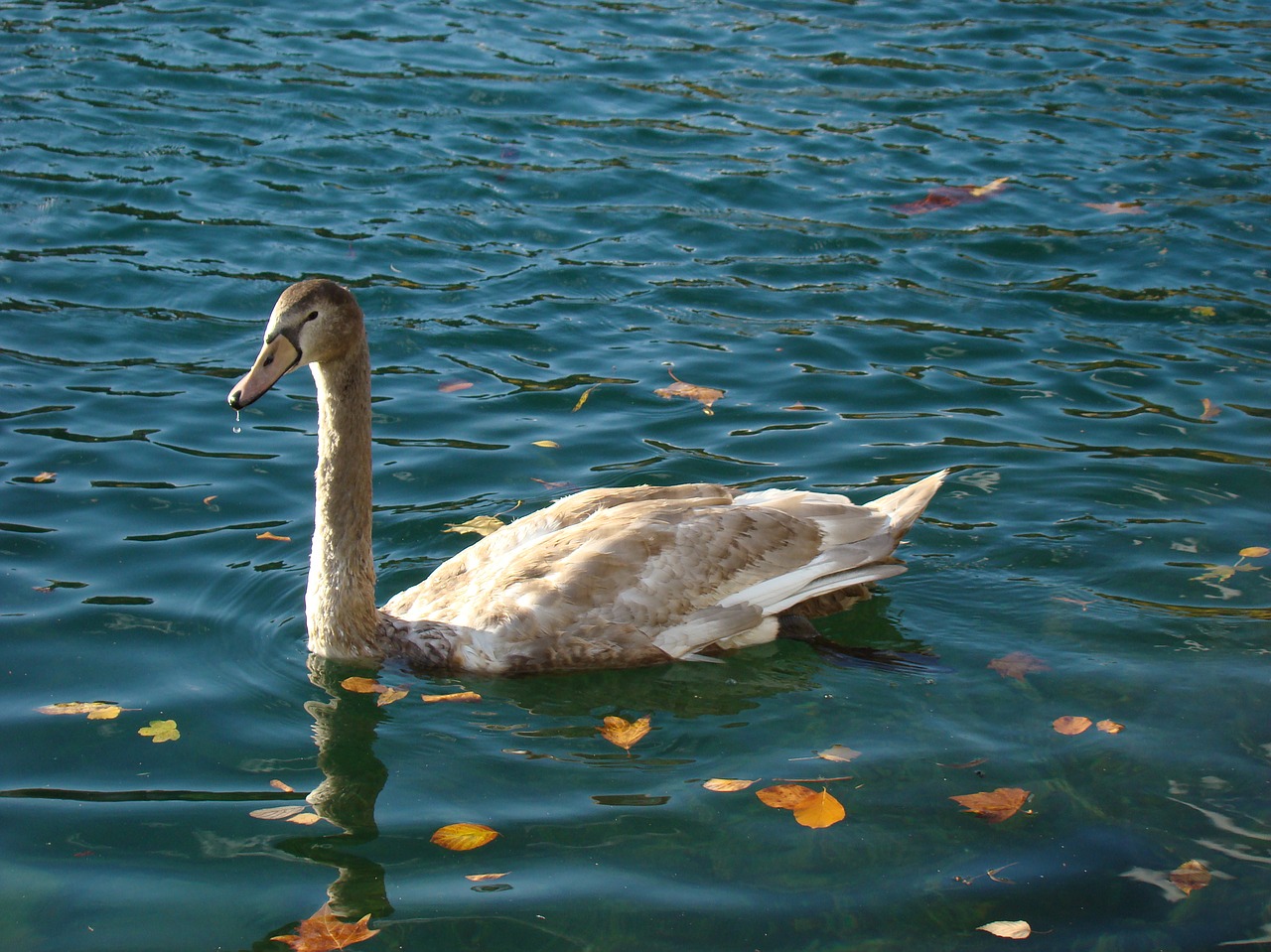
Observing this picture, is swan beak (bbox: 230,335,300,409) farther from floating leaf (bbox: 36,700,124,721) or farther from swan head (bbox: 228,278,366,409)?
floating leaf (bbox: 36,700,124,721)

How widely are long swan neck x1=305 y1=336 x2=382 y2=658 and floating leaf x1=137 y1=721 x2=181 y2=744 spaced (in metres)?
0.74

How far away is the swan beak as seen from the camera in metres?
5.70

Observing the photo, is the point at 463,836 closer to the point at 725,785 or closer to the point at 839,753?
the point at 725,785

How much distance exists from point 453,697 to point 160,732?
3.85 ft

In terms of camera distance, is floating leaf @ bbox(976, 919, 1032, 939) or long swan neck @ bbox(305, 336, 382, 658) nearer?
floating leaf @ bbox(976, 919, 1032, 939)

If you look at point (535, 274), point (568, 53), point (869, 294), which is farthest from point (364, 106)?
point (869, 294)

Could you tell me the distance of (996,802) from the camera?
17.5 feet

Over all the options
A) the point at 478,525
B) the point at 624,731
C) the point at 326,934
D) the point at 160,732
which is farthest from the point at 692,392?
the point at 326,934

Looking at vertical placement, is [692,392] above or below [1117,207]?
below

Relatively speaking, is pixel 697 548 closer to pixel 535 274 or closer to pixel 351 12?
pixel 535 274

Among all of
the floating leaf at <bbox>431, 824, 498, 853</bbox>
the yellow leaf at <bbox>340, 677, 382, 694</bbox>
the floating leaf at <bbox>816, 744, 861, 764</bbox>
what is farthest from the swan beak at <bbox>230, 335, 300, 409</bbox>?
the floating leaf at <bbox>816, 744, 861, 764</bbox>

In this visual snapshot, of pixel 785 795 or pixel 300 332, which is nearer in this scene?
pixel 785 795

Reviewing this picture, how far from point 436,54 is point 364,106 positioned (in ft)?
5.18

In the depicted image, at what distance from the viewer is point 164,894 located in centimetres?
480
